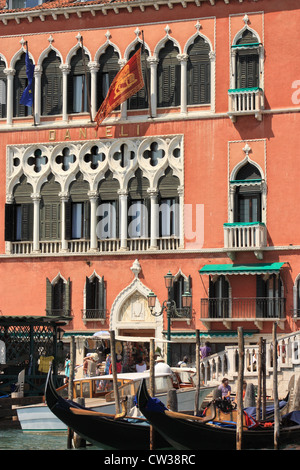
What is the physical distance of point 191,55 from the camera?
3831 cm

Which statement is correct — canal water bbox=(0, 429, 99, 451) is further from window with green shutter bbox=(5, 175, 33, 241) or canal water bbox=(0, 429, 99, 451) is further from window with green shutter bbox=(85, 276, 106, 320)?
window with green shutter bbox=(5, 175, 33, 241)

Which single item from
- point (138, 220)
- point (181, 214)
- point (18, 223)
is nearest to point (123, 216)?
point (138, 220)

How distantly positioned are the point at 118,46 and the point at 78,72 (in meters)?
1.74

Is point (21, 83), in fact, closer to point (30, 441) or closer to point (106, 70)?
point (106, 70)

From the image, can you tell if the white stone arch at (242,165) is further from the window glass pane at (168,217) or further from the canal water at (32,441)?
the canal water at (32,441)

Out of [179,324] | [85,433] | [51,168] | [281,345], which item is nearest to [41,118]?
[51,168]

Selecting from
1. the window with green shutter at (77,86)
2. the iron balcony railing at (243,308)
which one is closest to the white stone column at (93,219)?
the window with green shutter at (77,86)

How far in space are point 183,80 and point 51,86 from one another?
4.89 meters

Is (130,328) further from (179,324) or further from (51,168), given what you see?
(51,168)

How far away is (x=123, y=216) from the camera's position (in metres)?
38.5

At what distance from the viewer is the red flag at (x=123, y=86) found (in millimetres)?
37375

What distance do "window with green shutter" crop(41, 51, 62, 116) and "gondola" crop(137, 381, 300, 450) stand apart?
17455 millimetres

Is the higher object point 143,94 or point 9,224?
point 143,94

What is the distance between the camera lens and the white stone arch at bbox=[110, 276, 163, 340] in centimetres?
3800
